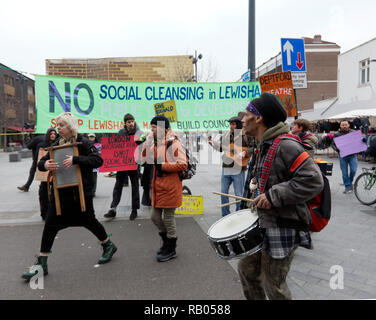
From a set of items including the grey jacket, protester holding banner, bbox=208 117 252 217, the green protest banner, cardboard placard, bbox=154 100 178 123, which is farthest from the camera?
the green protest banner

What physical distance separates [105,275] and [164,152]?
1.64m

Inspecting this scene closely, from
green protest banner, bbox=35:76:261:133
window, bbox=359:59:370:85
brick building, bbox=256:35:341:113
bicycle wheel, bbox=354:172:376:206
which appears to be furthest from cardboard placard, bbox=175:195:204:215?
brick building, bbox=256:35:341:113

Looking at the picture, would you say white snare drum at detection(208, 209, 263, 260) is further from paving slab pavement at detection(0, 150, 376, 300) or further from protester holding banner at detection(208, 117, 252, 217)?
protester holding banner at detection(208, 117, 252, 217)

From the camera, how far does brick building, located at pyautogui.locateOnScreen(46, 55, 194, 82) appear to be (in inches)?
1238

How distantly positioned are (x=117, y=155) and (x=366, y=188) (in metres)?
5.36

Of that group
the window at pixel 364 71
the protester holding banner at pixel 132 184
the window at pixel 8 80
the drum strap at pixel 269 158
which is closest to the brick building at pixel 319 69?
the window at pixel 364 71

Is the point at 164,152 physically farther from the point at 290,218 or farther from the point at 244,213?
the point at 290,218

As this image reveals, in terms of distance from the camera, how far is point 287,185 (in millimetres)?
2025

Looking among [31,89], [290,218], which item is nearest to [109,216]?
[290,218]

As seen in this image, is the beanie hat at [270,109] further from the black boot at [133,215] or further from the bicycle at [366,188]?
the bicycle at [366,188]

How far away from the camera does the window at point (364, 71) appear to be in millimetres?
24000

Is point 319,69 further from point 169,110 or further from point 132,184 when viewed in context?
point 132,184

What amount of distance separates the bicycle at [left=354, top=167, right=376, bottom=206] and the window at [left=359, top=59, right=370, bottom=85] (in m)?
20.7

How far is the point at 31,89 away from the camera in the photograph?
53906 millimetres
